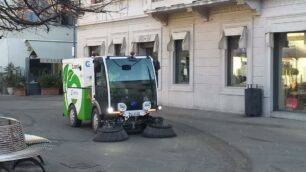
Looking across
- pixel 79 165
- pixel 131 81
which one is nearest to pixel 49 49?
pixel 131 81

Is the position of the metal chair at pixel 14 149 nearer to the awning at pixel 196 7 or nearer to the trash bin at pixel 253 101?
the trash bin at pixel 253 101

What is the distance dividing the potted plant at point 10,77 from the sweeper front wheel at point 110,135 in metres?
24.6

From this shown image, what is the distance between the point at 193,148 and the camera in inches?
504

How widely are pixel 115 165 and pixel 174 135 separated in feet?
13.5

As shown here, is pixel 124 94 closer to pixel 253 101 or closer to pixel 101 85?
pixel 101 85

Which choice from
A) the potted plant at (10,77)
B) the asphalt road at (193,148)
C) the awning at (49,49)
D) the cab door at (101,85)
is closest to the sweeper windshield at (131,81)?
the cab door at (101,85)

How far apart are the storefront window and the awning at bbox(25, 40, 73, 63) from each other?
76.0 feet

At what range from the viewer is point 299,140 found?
14.0m

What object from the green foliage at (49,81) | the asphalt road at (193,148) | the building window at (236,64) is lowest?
the asphalt road at (193,148)

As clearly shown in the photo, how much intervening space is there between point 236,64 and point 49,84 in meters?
18.0

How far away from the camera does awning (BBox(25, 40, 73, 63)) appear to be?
39.8 meters

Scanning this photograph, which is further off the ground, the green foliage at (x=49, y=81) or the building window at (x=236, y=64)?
the building window at (x=236, y=64)

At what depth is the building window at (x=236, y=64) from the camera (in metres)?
21.4

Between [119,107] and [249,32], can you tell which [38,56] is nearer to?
[249,32]
